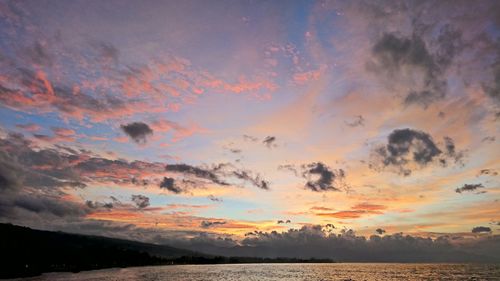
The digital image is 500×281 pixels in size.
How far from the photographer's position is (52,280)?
7293 inches

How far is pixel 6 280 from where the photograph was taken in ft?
611

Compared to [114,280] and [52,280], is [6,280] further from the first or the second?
[114,280]

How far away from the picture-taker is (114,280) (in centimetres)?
19625

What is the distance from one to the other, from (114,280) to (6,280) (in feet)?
165

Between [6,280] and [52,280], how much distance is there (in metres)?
23.0

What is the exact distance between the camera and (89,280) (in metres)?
197

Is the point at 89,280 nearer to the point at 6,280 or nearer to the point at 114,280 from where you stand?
the point at 114,280

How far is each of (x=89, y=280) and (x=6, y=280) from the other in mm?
37760

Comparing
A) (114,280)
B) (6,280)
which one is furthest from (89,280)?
(6,280)

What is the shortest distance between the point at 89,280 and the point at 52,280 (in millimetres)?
17945

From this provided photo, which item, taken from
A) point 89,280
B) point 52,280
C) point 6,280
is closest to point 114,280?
point 89,280
